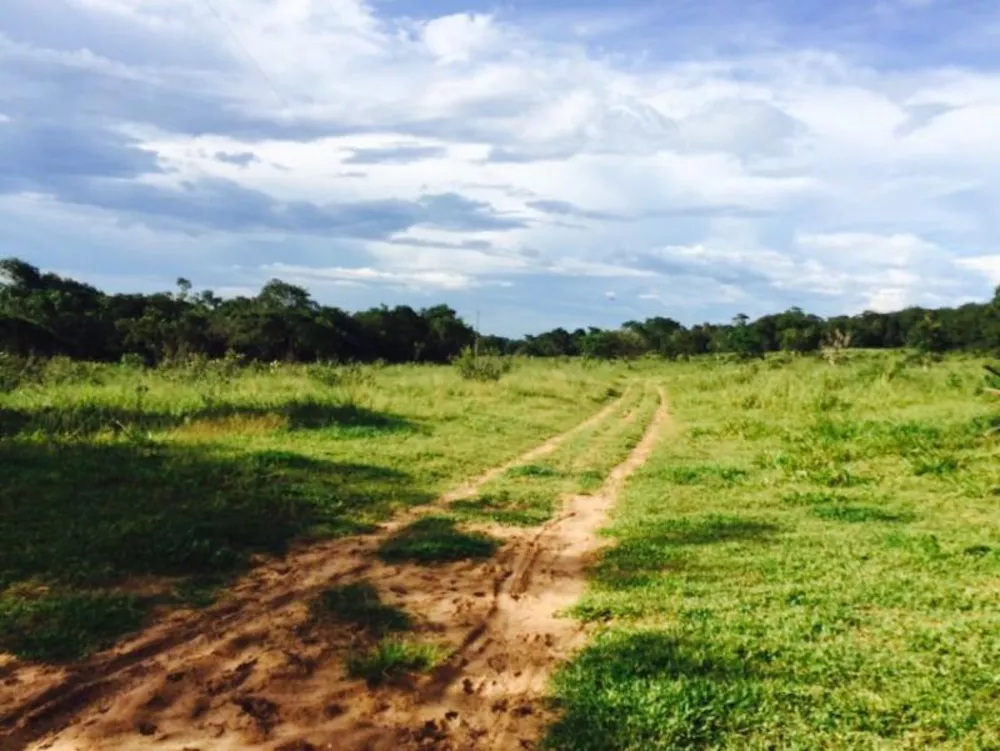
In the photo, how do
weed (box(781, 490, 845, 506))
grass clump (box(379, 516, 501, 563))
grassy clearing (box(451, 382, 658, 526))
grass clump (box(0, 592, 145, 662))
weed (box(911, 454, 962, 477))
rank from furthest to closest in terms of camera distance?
weed (box(911, 454, 962, 477))
weed (box(781, 490, 845, 506))
grassy clearing (box(451, 382, 658, 526))
grass clump (box(379, 516, 501, 563))
grass clump (box(0, 592, 145, 662))

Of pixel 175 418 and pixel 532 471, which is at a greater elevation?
pixel 175 418

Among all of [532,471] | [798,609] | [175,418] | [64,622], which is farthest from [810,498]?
[175,418]

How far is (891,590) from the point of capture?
6.06 metres

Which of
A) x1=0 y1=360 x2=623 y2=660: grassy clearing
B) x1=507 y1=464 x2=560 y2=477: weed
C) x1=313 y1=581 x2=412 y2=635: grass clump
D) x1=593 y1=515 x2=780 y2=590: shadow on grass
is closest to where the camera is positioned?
x1=313 y1=581 x2=412 y2=635: grass clump

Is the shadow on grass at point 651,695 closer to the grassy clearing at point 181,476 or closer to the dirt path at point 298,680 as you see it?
the dirt path at point 298,680

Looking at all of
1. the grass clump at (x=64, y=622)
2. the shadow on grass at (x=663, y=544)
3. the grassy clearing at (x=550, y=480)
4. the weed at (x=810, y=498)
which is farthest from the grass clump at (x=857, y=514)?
the grass clump at (x=64, y=622)

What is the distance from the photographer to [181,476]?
31.9 ft

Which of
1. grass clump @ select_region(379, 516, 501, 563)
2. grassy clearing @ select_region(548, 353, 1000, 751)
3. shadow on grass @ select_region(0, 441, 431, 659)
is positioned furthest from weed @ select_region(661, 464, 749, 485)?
grass clump @ select_region(379, 516, 501, 563)

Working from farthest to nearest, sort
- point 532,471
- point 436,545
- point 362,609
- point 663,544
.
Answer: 1. point 532,471
2. point 663,544
3. point 436,545
4. point 362,609

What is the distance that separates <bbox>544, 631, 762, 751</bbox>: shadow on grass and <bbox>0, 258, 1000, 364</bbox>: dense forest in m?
22.4

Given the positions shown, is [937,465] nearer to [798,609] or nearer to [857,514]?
[857,514]

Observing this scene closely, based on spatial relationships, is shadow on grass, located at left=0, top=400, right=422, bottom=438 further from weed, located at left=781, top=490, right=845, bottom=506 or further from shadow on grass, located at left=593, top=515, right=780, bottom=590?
shadow on grass, located at left=593, top=515, right=780, bottom=590

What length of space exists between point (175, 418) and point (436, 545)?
8.86 metres

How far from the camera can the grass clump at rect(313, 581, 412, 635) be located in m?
5.50
